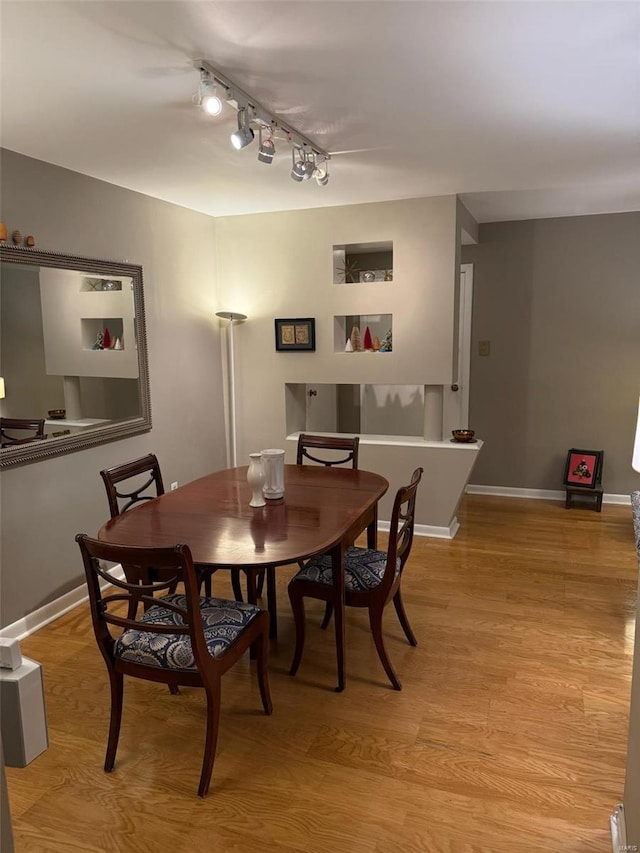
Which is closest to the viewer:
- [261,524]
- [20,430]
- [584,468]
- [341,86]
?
[341,86]

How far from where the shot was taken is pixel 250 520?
8.22ft

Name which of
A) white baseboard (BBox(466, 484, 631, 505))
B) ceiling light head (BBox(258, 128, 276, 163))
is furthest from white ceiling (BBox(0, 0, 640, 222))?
white baseboard (BBox(466, 484, 631, 505))

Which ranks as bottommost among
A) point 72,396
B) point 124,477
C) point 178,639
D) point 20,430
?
point 178,639

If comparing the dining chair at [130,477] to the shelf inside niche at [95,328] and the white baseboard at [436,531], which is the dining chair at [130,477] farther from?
the white baseboard at [436,531]

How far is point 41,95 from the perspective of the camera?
2236 mm

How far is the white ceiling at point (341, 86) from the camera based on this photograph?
1.73 m

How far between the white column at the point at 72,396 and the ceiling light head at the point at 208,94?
1773 mm

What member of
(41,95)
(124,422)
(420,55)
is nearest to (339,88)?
(420,55)

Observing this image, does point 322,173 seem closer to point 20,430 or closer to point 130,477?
point 130,477

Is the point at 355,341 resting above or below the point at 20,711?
above

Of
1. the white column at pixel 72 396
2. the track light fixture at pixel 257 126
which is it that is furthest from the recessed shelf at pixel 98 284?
the track light fixture at pixel 257 126

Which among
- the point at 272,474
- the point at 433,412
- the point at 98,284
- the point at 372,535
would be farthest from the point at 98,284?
the point at 433,412

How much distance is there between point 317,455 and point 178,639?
2.65 metres

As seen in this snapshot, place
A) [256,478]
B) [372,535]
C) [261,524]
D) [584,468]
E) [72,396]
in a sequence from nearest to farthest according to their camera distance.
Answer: [261,524], [256,478], [372,535], [72,396], [584,468]
